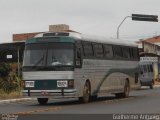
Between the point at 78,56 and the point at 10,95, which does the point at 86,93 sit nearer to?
the point at 78,56

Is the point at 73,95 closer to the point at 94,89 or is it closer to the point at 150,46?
the point at 94,89

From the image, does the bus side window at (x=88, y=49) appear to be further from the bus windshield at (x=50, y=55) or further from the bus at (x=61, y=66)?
the bus windshield at (x=50, y=55)

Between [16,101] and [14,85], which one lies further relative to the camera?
[14,85]

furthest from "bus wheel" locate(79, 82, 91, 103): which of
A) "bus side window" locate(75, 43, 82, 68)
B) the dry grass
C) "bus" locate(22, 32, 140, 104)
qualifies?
the dry grass

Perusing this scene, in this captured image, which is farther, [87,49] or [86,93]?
[87,49]

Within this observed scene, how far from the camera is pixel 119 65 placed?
32.3 m

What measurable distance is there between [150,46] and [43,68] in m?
75.5

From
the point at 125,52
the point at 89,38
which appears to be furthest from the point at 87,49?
the point at 125,52

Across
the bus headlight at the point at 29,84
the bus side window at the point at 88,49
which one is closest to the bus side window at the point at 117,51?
the bus side window at the point at 88,49

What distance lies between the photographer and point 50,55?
85.7 ft

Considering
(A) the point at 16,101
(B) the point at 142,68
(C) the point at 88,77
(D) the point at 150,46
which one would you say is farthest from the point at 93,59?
(D) the point at 150,46

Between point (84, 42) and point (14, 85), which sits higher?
point (84, 42)

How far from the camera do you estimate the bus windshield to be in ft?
85.4

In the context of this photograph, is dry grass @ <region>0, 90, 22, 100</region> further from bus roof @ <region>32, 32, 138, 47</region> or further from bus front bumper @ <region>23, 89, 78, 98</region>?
bus front bumper @ <region>23, 89, 78, 98</region>
